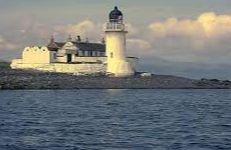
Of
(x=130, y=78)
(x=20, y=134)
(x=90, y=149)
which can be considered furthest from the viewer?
(x=130, y=78)

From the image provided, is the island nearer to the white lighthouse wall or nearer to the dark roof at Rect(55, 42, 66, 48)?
the white lighthouse wall

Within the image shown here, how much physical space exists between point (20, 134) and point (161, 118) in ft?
53.4

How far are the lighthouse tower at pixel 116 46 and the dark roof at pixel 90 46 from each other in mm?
9367

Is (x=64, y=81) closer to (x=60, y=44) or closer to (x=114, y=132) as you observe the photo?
(x=60, y=44)

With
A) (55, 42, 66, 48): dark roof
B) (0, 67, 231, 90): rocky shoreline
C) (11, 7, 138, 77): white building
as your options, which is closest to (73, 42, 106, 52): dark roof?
(11, 7, 138, 77): white building

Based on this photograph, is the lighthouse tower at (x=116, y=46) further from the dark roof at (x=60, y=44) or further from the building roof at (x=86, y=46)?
the dark roof at (x=60, y=44)

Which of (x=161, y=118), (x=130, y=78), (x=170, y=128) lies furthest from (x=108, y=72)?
(x=170, y=128)

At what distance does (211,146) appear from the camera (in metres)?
35.4

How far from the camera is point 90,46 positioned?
141500mm

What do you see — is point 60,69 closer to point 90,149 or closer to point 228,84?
point 228,84

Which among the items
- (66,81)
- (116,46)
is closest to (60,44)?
(116,46)

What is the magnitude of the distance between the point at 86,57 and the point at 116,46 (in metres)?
8.89

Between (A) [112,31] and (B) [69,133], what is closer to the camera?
(B) [69,133]

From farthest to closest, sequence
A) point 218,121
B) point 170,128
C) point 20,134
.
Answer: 1. point 218,121
2. point 170,128
3. point 20,134
